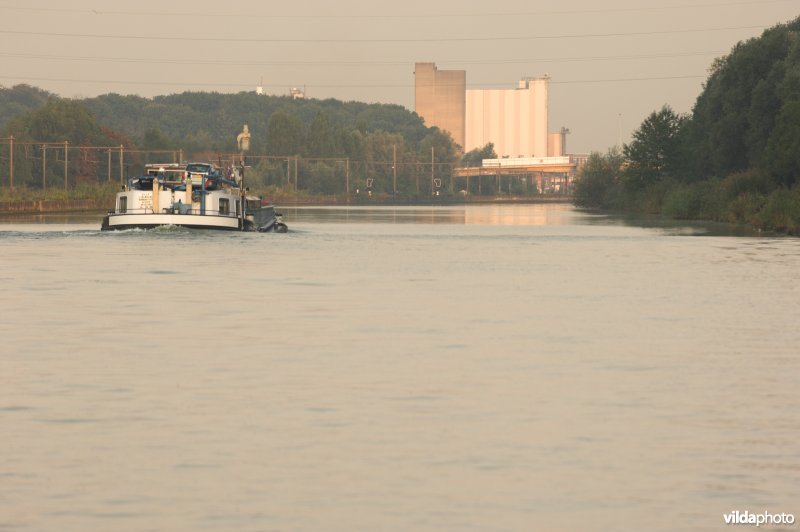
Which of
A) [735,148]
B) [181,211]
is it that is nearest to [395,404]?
[181,211]

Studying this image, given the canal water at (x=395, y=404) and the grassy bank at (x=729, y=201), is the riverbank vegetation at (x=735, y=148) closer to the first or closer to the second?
the grassy bank at (x=729, y=201)

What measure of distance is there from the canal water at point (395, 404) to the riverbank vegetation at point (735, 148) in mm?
58923

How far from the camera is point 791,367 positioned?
25.3 m

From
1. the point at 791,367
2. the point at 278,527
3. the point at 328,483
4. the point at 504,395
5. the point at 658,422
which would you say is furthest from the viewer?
the point at 791,367

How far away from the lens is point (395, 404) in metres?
20.7

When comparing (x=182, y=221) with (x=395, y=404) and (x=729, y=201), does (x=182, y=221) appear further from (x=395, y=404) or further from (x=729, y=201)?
(x=395, y=404)

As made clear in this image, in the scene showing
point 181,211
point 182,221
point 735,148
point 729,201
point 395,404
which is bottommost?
point 395,404

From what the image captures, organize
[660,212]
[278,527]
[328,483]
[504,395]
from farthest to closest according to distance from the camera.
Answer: [660,212], [504,395], [328,483], [278,527]

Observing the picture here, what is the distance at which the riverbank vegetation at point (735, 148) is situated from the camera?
341ft

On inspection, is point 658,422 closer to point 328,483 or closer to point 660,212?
point 328,483

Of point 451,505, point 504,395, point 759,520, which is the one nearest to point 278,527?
point 451,505

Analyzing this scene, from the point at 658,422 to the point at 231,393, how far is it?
629 centimetres

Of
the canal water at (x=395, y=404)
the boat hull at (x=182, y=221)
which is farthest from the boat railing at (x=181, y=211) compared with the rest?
the canal water at (x=395, y=404)

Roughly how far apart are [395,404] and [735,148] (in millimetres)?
107781
